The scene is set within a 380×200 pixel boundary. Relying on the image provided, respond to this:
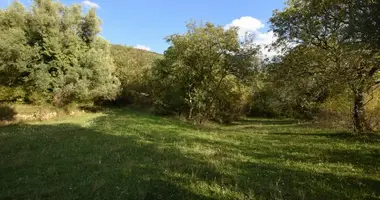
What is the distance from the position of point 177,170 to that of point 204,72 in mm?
20450

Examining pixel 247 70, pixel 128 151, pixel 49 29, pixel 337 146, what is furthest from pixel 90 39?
pixel 337 146

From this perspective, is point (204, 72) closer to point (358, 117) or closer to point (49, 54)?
point (358, 117)

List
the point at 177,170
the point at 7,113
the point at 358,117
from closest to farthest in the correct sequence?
1. the point at 177,170
2. the point at 358,117
3. the point at 7,113

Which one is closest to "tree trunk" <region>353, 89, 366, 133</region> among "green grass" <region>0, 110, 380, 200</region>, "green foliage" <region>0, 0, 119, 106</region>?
"green grass" <region>0, 110, 380, 200</region>

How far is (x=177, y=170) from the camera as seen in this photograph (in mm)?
9172

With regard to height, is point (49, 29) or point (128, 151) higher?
point (49, 29)

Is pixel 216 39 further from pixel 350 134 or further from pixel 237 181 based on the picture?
pixel 237 181

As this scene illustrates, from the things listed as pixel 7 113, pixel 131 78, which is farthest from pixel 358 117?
pixel 131 78

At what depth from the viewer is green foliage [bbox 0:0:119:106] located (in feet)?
86.3

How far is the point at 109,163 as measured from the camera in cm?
997

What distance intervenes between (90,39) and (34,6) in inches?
278

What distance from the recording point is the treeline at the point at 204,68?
16641mm

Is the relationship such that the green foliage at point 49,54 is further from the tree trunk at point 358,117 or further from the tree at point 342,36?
the tree trunk at point 358,117

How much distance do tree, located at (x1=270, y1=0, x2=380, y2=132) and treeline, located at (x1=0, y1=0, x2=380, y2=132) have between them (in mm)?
88
